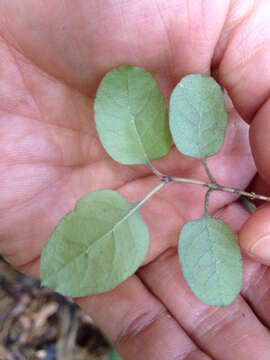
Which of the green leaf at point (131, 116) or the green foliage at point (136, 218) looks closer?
the green foliage at point (136, 218)

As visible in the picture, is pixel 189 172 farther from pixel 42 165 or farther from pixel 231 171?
pixel 42 165

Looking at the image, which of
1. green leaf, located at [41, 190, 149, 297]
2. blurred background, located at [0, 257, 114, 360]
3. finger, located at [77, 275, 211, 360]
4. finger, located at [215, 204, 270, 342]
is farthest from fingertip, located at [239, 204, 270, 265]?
blurred background, located at [0, 257, 114, 360]

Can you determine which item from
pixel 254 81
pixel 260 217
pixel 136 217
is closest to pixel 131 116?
pixel 136 217

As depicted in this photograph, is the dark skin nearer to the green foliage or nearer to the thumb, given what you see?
the thumb

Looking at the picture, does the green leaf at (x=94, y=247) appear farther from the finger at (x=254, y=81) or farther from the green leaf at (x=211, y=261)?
the finger at (x=254, y=81)

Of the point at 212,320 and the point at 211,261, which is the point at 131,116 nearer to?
the point at 211,261

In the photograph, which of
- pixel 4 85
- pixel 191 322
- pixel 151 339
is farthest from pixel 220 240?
pixel 4 85

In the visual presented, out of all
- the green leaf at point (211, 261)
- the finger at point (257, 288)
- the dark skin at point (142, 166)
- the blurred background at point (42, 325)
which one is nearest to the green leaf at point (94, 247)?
the green leaf at point (211, 261)
